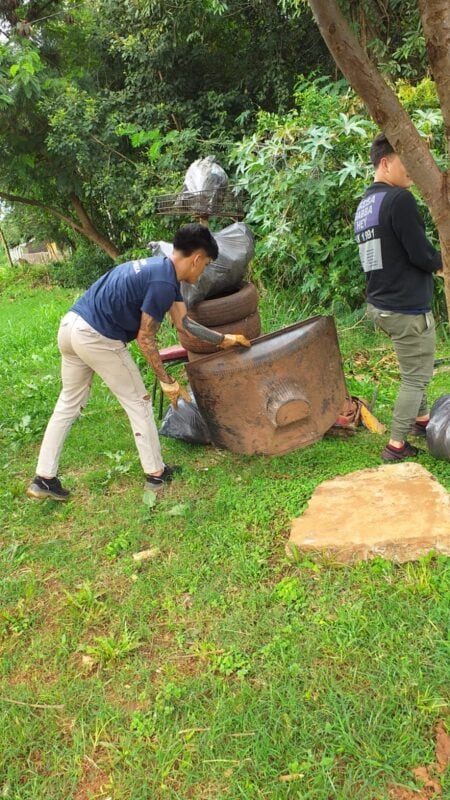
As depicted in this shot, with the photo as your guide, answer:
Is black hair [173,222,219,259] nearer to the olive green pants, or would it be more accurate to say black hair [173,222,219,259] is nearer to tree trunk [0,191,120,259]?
the olive green pants

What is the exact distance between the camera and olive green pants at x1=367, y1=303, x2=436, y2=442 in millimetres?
2965

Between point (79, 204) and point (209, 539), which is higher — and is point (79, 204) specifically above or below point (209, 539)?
above

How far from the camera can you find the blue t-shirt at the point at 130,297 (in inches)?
113

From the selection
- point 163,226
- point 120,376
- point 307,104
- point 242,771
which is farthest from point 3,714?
point 163,226

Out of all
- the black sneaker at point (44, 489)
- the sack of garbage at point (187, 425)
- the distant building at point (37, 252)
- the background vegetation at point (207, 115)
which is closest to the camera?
the black sneaker at point (44, 489)

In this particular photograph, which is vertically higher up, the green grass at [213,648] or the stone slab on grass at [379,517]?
the stone slab on grass at [379,517]

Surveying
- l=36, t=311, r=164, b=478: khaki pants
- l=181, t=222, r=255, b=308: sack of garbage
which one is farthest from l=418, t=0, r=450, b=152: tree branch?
l=181, t=222, r=255, b=308: sack of garbage

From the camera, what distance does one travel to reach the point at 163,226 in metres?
7.91

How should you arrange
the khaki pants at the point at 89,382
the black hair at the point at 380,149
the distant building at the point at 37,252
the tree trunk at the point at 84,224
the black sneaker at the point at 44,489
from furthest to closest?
the distant building at the point at 37,252 → the tree trunk at the point at 84,224 → the black sneaker at the point at 44,489 → the khaki pants at the point at 89,382 → the black hair at the point at 380,149

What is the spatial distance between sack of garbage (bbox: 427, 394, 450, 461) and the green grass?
10 cm

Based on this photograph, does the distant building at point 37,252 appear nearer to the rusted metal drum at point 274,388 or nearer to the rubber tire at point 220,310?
the rubber tire at point 220,310

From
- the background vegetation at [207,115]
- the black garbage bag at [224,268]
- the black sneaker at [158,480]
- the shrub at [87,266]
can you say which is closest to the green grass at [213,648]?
the black sneaker at [158,480]

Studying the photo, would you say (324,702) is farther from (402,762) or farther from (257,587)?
(257,587)

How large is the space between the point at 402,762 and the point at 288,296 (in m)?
4.97
